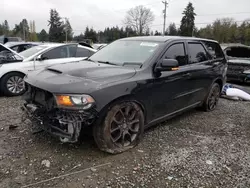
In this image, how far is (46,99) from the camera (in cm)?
314

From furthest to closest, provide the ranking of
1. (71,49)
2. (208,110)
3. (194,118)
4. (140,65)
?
(71,49) → (208,110) → (194,118) → (140,65)

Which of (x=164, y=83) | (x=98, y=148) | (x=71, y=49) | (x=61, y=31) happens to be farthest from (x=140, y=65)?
(x=61, y=31)

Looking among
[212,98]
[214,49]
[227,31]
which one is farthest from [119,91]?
[227,31]

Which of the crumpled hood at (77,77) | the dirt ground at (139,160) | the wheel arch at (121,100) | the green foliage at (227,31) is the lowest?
the dirt ground at (139,160)

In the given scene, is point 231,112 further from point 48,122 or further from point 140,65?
point 48,122

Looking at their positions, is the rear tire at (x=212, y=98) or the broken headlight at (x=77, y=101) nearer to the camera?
the broken headlight at (x=77, y=101)

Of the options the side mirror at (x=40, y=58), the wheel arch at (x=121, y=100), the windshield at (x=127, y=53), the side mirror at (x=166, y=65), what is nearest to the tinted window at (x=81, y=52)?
the side mirror at (x=40, y=58)

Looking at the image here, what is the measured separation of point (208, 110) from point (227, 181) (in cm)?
292

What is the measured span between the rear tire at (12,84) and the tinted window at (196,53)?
4317mm

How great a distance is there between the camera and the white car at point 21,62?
21.0 feet

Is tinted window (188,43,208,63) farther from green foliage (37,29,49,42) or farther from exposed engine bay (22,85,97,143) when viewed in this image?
green foliage (37,29,49,42)

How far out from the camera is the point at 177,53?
431 centimetres

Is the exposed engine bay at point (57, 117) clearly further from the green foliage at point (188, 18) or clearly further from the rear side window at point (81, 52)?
the green foliage at point (188, 18)

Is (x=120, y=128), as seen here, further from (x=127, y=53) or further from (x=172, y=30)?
(x=172, y=30)
